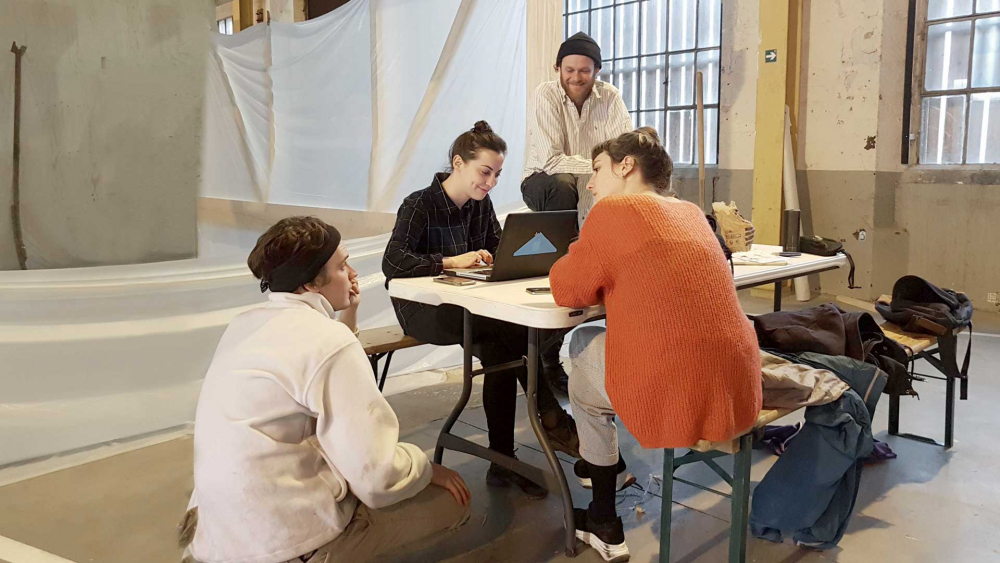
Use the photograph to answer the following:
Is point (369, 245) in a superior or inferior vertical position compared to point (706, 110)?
inferior

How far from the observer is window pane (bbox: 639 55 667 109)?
6.85 metres

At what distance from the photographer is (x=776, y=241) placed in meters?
5.81

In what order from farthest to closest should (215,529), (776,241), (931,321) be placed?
(776,241)
(931,321)
(215,529)

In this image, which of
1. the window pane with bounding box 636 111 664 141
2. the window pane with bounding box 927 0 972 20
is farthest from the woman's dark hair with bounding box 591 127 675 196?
the window pane with bounding box 636 111 664 141

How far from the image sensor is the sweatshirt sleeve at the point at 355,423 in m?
1.45

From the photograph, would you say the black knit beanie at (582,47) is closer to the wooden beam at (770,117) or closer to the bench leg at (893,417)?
the bench leg at (893,417)

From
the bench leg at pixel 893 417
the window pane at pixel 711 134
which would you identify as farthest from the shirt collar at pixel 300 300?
the window pane at pixel 711 134

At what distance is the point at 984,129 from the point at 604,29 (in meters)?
3.31

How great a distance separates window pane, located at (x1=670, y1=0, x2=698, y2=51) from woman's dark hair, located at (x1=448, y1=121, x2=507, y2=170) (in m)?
4.64

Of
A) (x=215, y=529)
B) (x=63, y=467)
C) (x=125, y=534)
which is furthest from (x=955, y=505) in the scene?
(x=63, y=467)

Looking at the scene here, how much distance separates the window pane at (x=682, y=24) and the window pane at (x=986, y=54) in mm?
2114

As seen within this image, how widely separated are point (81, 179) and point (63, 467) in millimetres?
1454

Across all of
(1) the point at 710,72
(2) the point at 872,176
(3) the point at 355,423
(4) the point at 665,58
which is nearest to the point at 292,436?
(3) the point at 355,423

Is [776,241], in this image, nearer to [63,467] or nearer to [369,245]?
[369,245]
